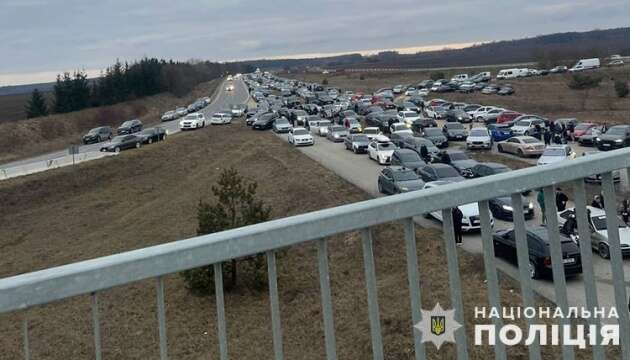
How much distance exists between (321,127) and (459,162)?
2586cm

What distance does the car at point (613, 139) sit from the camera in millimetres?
34281

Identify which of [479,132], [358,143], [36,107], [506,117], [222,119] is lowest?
[358,143]

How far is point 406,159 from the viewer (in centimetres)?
3250

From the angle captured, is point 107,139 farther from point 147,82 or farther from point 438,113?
point 147,82

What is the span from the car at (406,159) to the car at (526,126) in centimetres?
1305

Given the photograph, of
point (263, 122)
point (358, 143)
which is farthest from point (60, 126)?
point (358, 143)

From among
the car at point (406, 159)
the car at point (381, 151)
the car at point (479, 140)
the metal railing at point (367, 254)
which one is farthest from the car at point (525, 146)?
the metal railing at point (367, 254)

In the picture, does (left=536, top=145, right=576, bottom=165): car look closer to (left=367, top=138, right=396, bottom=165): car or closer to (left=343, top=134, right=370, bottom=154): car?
(left=367, top=138, right=396, bottom=165): car

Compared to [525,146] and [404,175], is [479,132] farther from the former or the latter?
[404,175]

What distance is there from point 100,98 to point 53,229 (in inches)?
2461

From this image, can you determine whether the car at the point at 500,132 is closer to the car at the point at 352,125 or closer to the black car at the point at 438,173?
the car at the point at 352,125

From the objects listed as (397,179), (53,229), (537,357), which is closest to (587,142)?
(397,179)

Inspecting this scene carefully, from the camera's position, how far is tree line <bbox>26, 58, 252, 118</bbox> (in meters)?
80.6

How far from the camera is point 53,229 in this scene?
108 feet
